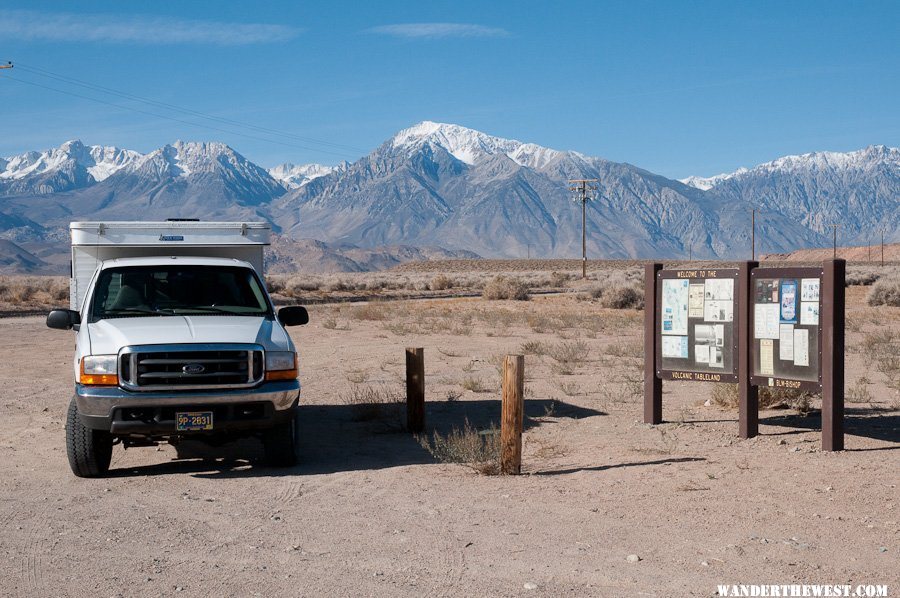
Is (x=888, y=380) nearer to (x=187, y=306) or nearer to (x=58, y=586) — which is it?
(x=187, y=306)

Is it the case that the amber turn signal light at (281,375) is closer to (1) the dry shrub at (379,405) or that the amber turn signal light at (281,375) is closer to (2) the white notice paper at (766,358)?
(1) the dry shrub at (379,405)

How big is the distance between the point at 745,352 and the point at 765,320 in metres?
0.41

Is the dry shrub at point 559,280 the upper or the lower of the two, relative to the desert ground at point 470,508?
upper

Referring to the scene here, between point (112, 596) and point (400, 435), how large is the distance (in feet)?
20.0

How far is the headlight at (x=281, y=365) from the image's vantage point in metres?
9.46

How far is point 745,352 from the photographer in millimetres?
10906

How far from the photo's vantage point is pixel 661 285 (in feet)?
Answer: 39.1

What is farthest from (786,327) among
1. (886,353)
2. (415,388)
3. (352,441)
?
(886,353)

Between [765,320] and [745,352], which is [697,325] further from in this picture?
[765,320]

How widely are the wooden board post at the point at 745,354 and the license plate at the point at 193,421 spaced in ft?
18.5

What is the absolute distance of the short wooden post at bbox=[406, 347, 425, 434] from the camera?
11977 mm

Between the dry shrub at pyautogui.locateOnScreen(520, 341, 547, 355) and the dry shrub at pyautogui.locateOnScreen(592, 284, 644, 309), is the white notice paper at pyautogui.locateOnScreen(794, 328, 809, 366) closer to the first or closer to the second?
the dry shrub at pyautogui.locateOnScreen(520, 341, 547, 355)

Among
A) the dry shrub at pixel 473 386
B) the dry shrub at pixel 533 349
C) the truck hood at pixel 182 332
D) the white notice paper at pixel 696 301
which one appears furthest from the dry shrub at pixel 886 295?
the truck hood at pixel 182 332

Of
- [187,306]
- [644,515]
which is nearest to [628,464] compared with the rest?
[644,515]
